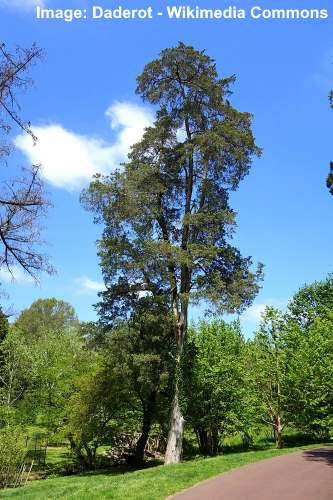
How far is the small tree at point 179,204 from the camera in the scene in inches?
856

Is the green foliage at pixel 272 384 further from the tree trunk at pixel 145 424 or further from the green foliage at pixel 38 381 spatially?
the green foliage at pixel 38 381

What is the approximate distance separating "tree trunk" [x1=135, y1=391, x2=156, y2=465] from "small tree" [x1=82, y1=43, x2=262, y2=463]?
281 cm

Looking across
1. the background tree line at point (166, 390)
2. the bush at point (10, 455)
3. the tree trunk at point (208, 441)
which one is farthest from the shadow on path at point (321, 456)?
the bush at point (10, 455)

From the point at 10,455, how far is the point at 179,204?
542 inches

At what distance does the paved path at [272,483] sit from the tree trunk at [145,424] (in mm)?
8859

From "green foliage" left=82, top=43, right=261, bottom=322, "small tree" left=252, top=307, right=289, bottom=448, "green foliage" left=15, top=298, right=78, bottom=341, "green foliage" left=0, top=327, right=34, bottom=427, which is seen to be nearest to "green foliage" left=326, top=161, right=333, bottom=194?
"green foliage" left=82, top=43, right=261, bottom=322

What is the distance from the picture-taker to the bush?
66.6 feet

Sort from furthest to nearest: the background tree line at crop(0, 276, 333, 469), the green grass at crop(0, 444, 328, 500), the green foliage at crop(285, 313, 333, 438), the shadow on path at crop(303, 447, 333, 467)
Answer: the green foliage at crop(285, 313, 333, 438) → the background tree line at crop(0, 276, 333, 469) → the shadow on path at crop(303, 447, 333, 467) → the green grass at crop(0, 444, 328, 500)

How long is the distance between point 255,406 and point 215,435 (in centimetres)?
275

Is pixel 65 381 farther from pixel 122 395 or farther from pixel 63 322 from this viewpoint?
pixel 63 322

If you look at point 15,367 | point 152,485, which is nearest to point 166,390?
point 152,485

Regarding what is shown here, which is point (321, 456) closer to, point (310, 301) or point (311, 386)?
point (311, 386)

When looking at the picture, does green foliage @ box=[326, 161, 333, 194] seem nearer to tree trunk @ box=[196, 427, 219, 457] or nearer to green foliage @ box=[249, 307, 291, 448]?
green foliage @ box=[249, 307, 291, 448]

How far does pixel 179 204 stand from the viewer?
24.3m
